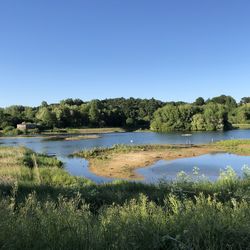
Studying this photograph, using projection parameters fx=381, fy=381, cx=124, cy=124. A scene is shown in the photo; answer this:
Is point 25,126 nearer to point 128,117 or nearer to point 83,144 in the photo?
point 128,117

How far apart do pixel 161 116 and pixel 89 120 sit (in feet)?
101

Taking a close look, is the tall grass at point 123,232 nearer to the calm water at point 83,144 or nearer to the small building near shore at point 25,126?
the calm water at point 83,144

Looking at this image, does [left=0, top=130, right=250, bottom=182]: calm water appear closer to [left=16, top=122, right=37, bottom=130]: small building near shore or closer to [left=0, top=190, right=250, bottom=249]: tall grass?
[left=0, top=190, right=250, bottom=249]: tall grass

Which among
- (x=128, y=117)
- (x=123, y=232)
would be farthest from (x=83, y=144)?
(x=128, y=117)

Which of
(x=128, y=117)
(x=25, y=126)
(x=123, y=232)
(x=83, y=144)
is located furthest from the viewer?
(x=128, y=117)

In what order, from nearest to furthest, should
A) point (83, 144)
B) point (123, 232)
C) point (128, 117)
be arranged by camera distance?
point (123, 232), point (83, 144), point (128, 117)

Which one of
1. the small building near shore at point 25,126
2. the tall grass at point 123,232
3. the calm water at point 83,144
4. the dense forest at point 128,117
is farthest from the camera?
the dense forest at point 128,117

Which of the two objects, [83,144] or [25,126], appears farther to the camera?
[25,126]

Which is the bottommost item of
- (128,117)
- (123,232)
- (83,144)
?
(83,144)

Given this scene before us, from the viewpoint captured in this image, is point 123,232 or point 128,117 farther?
point 128,117

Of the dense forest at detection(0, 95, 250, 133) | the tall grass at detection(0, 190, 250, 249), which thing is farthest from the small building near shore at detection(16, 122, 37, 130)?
the tall grass at detection(0, 190, 250, 249)

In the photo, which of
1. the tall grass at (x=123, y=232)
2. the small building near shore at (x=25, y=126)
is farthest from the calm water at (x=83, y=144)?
the small building near shore at (x=25, y=126)

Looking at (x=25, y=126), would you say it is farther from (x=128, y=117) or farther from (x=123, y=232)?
(x=123, y=232)

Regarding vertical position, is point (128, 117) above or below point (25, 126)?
above
